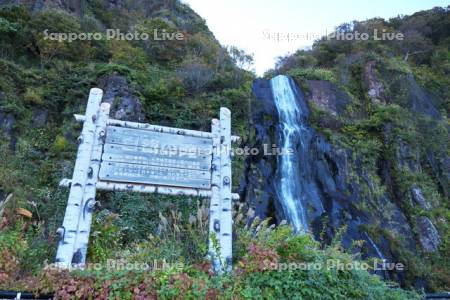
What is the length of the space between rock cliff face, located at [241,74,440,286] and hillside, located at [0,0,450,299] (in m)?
0.05

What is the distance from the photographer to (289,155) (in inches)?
429

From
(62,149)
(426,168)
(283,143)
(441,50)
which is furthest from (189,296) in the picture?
(441,50)

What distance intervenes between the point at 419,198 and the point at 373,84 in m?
6.51

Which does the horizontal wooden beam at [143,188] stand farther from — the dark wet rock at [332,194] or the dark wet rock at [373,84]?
the dark wet rock at [373,84]

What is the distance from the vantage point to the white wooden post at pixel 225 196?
421cm

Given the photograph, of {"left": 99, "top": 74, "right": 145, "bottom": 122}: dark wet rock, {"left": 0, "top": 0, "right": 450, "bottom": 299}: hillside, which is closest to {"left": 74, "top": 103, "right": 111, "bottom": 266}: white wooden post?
{"left": 0, "top": 0, "right": 450, "bottom": 299}: hillside

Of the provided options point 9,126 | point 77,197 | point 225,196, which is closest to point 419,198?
point 225,196

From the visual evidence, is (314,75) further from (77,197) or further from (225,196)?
(77,197)

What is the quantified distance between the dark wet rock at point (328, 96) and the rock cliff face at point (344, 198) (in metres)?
2.13

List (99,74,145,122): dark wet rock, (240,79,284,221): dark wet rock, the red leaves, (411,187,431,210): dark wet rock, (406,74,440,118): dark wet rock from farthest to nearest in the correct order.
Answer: (406,74,440,118): dark wet rock
(411,187,431,210): dark wet rock
(99,74,145,122): dark wet rock
(240,79,284,221): dark wet rock
the red leaves

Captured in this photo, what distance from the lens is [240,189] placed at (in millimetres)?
9875

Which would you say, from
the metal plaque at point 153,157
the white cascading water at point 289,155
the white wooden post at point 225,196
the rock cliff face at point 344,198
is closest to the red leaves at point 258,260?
the white wooden post at point 225,196

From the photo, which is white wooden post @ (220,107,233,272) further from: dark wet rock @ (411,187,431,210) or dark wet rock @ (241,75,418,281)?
dark wet rock @ (411,187,431,210)

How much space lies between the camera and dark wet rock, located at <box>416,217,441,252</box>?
32.8ft
